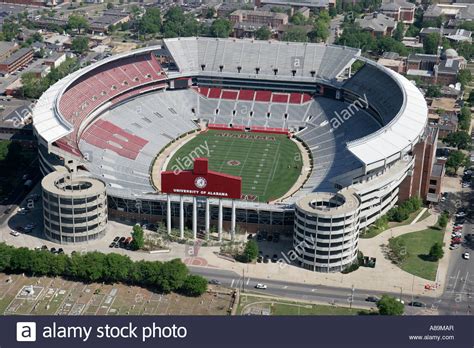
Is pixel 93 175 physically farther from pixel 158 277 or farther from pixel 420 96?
pixel 420 96

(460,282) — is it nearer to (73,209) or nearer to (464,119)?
(73,209)

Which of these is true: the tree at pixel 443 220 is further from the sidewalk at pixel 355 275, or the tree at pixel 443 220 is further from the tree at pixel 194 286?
the tree at pixel 194 286

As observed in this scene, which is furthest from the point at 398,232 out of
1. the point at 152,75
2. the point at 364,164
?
the point at 152,75

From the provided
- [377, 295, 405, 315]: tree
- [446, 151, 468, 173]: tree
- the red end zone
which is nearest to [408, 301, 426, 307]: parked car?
[377, 295, 405, 315]: tree

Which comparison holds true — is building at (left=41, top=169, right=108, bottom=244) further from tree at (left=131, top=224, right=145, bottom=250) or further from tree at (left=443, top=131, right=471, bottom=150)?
tree at (left=443, top=131, right=471, bottom=150)

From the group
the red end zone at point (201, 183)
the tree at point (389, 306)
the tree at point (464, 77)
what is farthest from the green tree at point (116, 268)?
the tree at point (464, 77)
